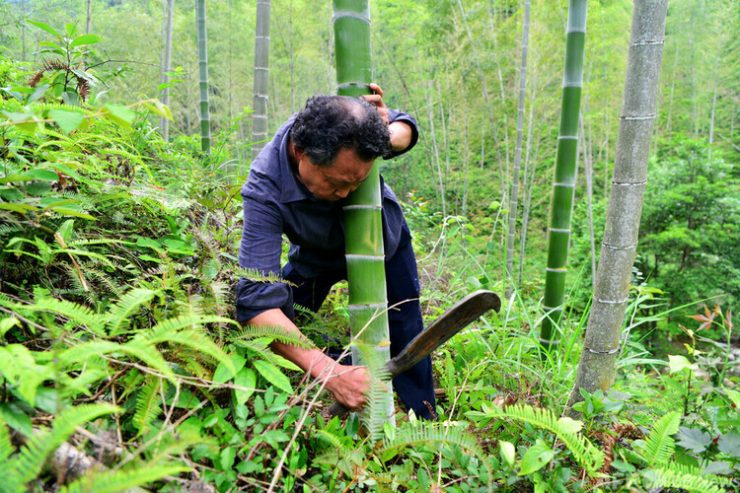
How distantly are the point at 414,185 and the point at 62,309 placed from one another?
14.6 metres

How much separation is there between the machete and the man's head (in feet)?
1.62

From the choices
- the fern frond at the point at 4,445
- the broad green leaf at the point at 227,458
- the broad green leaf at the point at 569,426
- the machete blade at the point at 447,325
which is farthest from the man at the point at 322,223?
the fern frond at the point at 4,445

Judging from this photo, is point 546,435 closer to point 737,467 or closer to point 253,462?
point 737,467

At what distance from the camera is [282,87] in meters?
17.0

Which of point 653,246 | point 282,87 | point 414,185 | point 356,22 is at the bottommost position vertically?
point 653,246

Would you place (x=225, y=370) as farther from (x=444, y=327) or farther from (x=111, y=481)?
(x=444, y=327)

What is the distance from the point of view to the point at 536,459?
40.9 inches

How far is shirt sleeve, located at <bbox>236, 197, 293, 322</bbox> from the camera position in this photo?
4.50 ft

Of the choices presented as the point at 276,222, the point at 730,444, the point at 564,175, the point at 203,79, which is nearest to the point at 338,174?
the point at 276,222

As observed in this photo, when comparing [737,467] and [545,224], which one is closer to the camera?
[737,467]

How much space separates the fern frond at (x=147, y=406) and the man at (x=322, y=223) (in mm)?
375

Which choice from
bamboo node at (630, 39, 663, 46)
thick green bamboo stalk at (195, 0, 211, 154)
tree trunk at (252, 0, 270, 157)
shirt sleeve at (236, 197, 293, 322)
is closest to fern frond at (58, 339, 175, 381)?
shirt sleeve at (236, 197, 293, 322)

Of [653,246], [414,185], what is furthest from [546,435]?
[414,185]

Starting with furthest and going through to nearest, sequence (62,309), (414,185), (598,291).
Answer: (414,185) < (598,291) < (62,309)
